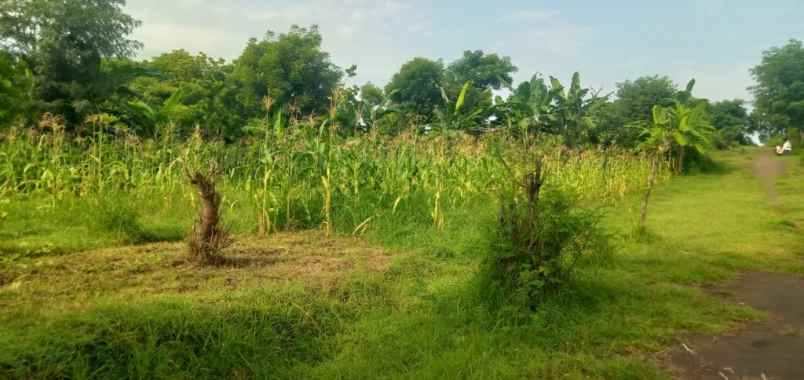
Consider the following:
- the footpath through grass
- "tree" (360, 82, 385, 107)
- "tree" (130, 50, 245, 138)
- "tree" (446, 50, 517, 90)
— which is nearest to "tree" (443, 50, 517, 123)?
"tree" (446, 50, 517, 90)

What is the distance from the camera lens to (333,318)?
4004mm

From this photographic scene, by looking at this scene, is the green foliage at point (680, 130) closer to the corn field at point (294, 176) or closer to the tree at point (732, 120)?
the corn field at point (294, 176)

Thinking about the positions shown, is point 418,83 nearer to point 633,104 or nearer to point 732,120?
point 633,104

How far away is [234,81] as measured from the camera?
28.4 metres

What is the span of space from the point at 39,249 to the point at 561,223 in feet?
16.2

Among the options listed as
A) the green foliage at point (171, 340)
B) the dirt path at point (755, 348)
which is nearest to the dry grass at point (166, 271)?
the green foliage at point (171, 340)

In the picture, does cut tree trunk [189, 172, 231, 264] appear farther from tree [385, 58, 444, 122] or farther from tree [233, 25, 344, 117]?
tree [385, 58, 444, 122]

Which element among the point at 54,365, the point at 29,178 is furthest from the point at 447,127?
the point at 54,365

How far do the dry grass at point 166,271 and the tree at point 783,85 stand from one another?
35.8m

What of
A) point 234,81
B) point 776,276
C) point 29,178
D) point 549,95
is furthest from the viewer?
point 234,81

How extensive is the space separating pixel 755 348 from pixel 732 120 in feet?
158

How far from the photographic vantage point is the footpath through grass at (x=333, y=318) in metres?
3.13

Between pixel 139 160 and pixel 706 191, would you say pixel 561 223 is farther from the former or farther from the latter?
pixel 706 191

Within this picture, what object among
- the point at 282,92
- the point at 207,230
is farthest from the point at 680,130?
the point at 207,230
